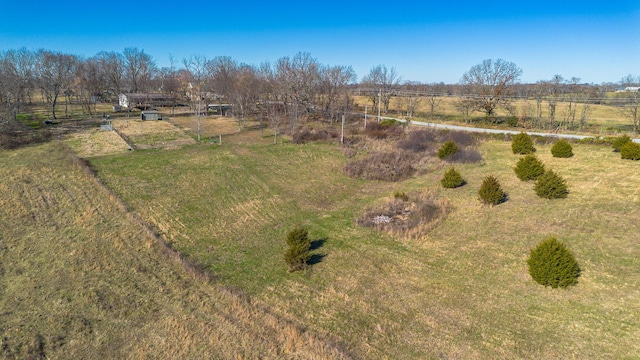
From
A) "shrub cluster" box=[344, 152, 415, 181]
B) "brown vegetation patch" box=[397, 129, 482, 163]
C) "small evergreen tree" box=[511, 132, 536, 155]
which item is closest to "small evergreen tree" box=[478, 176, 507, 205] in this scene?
"shrub cluster" box=[344, 152, 415, 181]

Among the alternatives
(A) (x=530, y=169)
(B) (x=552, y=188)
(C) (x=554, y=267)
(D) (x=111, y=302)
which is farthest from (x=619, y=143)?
(D) (x=111, y=302)

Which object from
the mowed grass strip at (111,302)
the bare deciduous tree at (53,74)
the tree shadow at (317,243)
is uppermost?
the bare deciduous tree at (53,74)

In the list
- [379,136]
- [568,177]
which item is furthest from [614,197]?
[379,136]

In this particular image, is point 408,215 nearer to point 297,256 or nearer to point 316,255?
point 316,255

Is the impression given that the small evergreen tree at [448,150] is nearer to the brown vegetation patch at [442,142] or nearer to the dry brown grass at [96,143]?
the brown vegetation patch at [442,142]

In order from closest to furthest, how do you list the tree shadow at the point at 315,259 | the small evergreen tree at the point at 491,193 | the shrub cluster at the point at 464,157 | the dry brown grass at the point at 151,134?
the tree shadow at the point at 315,259
the small evergreen tree at the point at 491,193
the shrub cluster at the point at 464,157
the dry brown grass at the point at 151,134

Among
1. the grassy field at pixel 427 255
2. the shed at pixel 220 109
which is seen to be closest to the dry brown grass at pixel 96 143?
the grassy field at pixel 427 255
